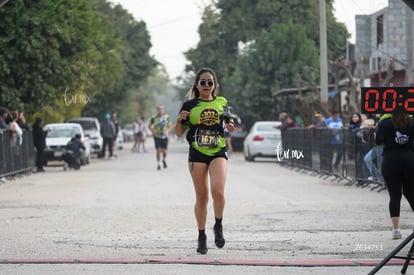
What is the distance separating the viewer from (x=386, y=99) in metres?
9.82

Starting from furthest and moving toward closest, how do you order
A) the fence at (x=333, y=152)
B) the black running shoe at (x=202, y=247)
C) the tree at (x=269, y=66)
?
1. the tree at (x=269, y=66)
2. the fence at (x=333, y=152)
3. the black running shoe at (x=202, y=247)

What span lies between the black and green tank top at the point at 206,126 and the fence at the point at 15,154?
14850 millimetres

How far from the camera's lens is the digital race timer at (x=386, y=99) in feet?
32.2

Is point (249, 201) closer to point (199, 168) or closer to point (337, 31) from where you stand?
point (199, 168)

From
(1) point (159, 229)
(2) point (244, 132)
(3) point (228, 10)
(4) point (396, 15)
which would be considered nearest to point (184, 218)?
(1) point (159, 229)

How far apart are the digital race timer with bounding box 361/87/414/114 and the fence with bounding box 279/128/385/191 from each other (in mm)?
8559

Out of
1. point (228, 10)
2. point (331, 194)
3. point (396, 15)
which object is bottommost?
point (331, 194)

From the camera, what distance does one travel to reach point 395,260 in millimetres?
10031

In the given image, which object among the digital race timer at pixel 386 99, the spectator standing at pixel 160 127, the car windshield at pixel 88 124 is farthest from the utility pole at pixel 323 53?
the digital race timer at pixel 386 99

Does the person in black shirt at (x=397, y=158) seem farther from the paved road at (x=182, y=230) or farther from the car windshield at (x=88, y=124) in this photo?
the car windshield at (x=88, y=124)

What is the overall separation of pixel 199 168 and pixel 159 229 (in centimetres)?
262

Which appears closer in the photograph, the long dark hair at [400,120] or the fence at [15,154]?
the long dark hair at [400,120]

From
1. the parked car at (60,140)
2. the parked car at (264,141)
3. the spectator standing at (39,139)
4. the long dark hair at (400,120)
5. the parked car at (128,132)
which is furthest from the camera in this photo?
the parked car at (128,132)

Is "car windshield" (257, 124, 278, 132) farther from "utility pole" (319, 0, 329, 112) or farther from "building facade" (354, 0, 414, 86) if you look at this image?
"building facade" (354, 0, 414, 86)
